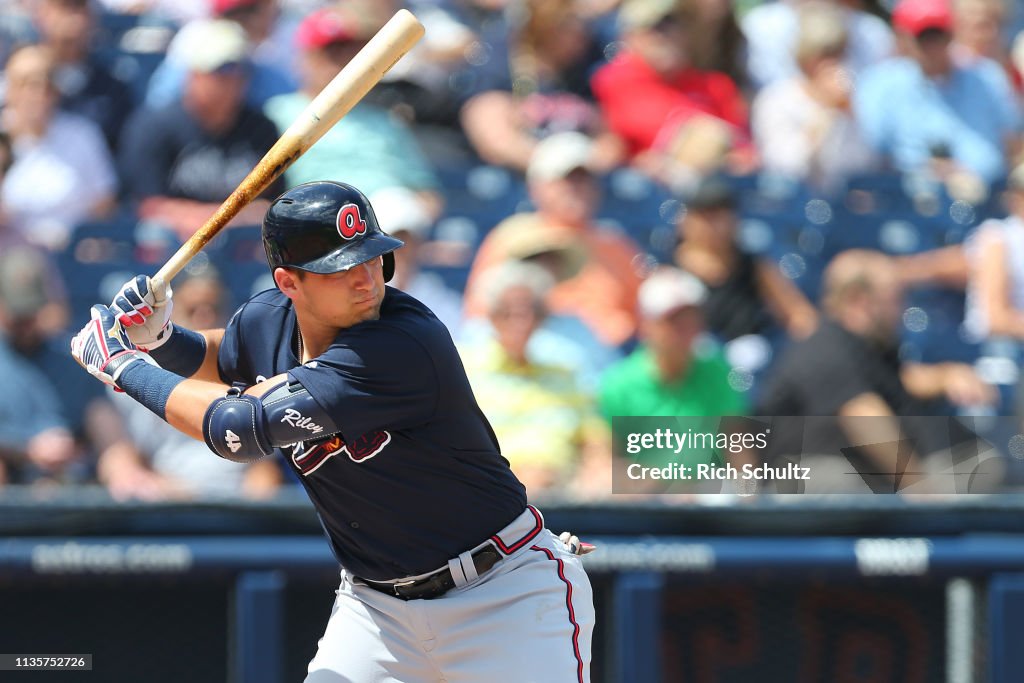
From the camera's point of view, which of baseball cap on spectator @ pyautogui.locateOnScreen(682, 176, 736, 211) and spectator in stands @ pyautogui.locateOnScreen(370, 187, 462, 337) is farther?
baseball cap on spectator @ pyautogui.locateOnScreen(682, 176, 736, 211)

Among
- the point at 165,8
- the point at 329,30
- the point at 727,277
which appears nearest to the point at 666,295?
the point at 727,277

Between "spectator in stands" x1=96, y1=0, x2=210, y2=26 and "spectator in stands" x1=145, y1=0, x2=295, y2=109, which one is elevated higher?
"spectator in stands" x1=96, y1=0, x2=210, y2=26

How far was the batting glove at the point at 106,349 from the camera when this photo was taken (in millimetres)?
3094

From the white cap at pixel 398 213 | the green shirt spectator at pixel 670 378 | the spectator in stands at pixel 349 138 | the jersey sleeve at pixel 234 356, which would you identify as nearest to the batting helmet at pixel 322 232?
the jersey sleeve at pixel 234 356

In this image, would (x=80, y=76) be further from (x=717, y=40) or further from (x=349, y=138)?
(x=717, y=40)

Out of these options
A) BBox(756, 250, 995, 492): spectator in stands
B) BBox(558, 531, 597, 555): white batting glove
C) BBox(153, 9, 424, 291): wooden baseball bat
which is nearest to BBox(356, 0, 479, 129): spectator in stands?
BBox(756, 250, 995, 492): spectator in stands

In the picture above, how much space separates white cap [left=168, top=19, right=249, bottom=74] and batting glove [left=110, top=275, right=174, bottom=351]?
2.77 metres

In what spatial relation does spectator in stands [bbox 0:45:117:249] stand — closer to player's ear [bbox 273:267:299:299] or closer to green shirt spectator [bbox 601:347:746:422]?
green shirt spectator [bbox 601:347:746:422]

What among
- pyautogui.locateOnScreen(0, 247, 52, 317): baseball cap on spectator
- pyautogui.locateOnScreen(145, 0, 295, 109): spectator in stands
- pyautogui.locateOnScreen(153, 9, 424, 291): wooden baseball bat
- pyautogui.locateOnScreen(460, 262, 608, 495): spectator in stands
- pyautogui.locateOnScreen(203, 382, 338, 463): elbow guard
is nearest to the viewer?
pyautogui.locateOnScreen(203, 382, 338, 463): elbow guard

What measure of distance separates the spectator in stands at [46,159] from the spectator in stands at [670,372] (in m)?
2.41

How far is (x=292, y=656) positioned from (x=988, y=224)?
3494 millimetres

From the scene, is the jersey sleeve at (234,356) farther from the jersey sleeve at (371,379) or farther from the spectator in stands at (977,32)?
the spectator in stands at (977,32)

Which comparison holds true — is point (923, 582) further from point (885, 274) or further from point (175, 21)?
point (175, 21)

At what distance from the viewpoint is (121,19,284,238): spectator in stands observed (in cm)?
588
